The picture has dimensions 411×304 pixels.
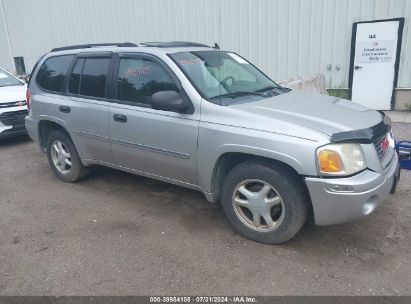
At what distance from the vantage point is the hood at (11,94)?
7215mm

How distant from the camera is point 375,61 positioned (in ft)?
29.3

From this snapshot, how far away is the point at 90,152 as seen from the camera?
462 centimetres

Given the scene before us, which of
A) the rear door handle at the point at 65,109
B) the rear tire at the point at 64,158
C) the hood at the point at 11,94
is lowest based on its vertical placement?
the rear tire at the point at 64,158

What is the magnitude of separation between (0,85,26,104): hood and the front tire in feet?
18.4

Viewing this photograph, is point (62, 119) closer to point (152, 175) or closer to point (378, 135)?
point (152, 175)

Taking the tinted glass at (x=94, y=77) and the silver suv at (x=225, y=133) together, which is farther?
the tinted glass at (x=94, y=77)

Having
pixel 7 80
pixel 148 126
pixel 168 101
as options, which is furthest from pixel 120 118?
pixel 7 80

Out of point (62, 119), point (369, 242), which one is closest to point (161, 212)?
point (62, 119)

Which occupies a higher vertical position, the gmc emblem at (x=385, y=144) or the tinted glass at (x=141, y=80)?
the tinted glass at (x=141, y=80)

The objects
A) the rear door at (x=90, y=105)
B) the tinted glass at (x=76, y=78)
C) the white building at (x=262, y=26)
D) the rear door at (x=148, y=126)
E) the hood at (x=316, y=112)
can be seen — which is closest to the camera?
the hood at (x=316, y=112)

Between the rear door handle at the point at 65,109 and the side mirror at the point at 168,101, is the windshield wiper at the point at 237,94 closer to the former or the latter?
the side mirror at the point at 168,101

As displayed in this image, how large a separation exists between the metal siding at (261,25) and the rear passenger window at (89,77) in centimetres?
652

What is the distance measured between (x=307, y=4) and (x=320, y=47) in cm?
110

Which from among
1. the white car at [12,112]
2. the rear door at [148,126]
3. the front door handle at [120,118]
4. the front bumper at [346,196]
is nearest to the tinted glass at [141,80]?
the rear door at [148,126]
